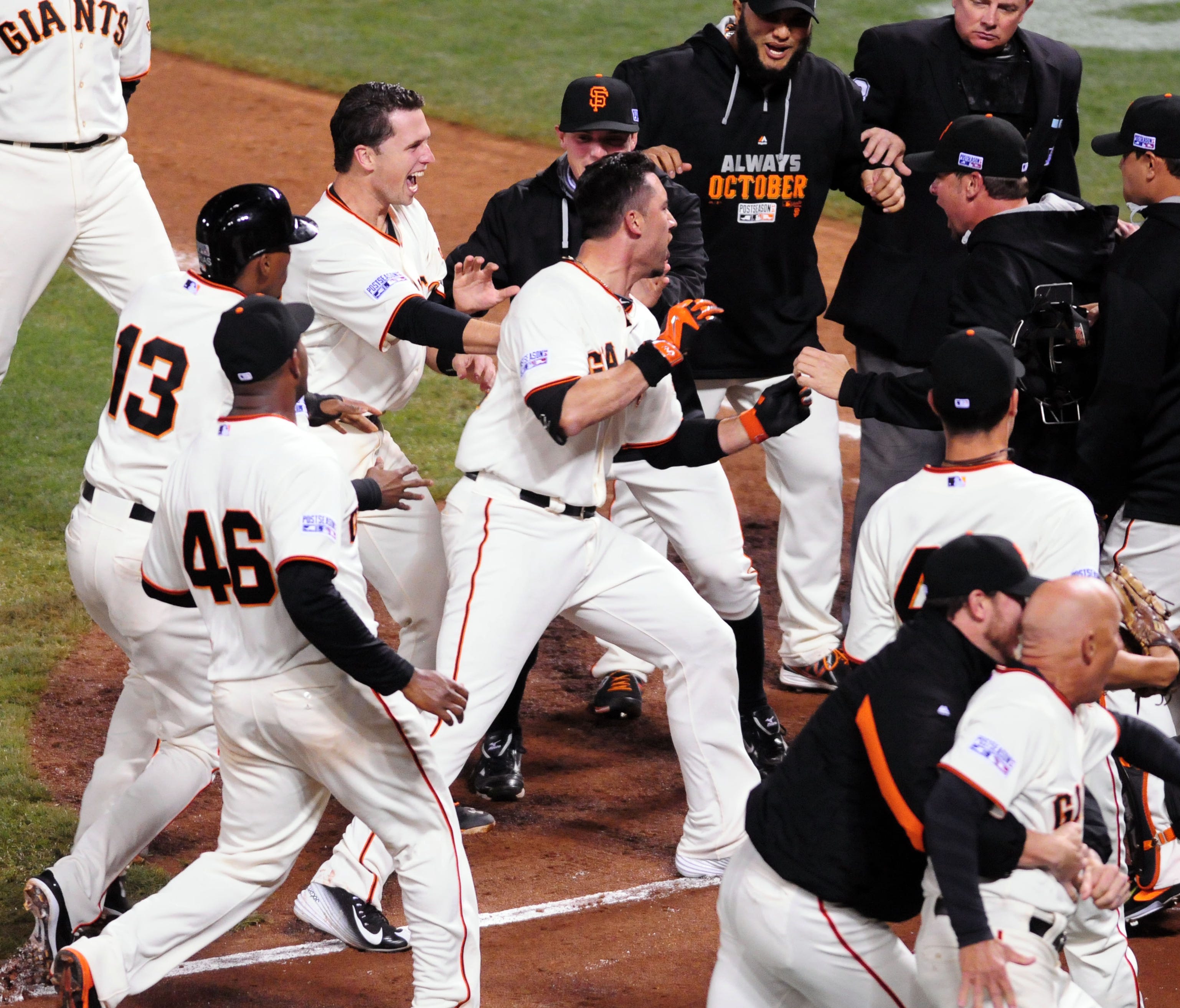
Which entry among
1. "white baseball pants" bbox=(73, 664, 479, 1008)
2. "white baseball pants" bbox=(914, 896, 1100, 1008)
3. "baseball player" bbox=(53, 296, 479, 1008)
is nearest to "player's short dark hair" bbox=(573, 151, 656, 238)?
"baseball player" bbox=(53, 296, 479, 1008)

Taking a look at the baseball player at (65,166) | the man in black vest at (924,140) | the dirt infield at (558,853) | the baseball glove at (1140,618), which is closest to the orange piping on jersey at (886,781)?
the dirt infield at (558,853)

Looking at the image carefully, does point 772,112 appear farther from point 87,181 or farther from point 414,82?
point 414,82

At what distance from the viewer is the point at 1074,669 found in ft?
9.45

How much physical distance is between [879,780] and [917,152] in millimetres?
Result: 3622

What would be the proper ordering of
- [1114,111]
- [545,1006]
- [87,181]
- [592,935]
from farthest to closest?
[1114,111], [87,181], [592,935], [545,1006]

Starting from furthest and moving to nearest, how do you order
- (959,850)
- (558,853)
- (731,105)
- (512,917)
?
(731,105) < (558,853) < (512,917) < (959,850)

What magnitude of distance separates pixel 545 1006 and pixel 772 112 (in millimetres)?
3379

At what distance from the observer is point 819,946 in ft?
9.89

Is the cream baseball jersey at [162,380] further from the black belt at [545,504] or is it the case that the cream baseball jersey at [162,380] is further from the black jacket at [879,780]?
the black jacket at [879,780]

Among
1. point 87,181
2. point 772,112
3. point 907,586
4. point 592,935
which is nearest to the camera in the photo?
point 907,586

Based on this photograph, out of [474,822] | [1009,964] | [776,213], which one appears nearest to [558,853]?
[474,822]

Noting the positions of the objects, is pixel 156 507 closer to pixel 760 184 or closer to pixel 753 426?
pixel 753 426

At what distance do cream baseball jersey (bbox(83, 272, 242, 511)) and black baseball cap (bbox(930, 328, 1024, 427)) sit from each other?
179cm

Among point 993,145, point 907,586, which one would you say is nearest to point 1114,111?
point 993,145
